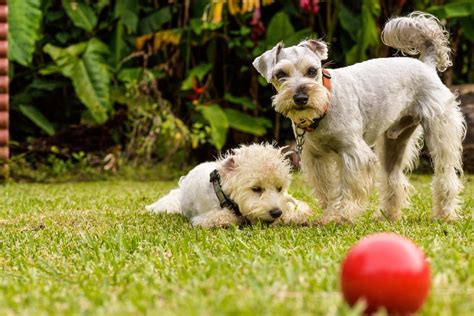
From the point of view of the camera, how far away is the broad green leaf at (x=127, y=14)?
12.7 meters

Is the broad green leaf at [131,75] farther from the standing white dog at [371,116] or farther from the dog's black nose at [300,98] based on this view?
the dog's black nose at [300,98]

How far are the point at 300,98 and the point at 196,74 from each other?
7070 mm

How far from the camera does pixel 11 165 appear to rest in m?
11.7

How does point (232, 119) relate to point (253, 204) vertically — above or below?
below

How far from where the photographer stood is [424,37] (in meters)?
6.70

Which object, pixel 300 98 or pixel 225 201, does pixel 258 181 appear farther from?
pixel 300 98

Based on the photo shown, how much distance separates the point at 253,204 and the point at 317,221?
21.6 inches

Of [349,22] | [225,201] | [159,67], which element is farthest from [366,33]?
[225,201]

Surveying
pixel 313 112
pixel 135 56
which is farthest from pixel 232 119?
pixel 313 112

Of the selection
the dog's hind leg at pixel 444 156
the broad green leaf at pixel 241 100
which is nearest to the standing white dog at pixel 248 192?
the dog's hind leg at pixel 444 156

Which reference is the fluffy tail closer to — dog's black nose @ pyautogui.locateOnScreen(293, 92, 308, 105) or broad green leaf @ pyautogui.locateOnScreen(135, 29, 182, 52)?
dog's black nose @ pyautogui.locateOnScreen(293, 92, 308, 105)

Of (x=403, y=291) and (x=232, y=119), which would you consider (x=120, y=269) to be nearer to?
(x=403, y=291)

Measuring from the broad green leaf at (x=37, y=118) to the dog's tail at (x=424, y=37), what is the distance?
734 cm

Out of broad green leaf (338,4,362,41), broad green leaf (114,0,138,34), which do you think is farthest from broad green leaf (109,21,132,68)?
broad green leaf (338,4,362,41)
